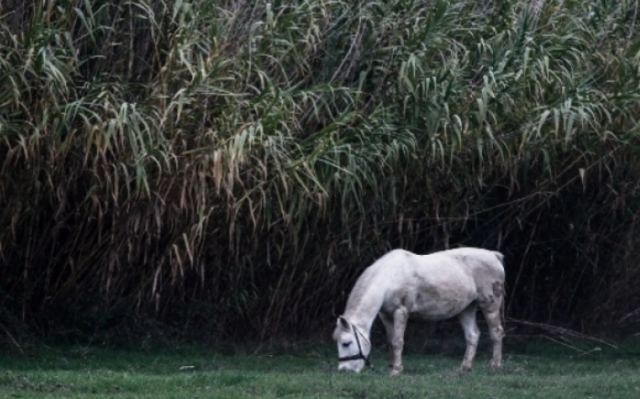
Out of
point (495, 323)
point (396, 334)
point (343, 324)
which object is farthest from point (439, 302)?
point (343, 324)

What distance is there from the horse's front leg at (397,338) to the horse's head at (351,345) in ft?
0.78

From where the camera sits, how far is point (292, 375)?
10.9m

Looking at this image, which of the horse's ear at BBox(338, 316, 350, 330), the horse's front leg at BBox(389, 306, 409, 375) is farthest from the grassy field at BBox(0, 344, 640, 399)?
the horse's ear at BBox(338, 316, 350, 330)

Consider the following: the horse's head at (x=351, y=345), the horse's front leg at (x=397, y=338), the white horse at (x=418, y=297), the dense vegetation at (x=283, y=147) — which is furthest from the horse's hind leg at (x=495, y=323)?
the horse's head at (x=351, y=345)

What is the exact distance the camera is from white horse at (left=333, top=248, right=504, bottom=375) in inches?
438

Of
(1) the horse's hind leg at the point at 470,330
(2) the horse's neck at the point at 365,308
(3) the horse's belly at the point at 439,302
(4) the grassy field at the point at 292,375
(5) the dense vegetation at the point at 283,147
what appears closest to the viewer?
(4) the grassy field at the point at 292,375

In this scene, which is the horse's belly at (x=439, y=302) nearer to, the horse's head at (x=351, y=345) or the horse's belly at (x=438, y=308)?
the horse's belly at (x=438, y=308)

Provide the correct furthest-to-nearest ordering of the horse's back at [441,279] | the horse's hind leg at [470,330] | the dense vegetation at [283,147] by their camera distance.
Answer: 1. the horse's hind leg at [470,330]
2. the horse's back at [441,279]
3. the dense vegetation at [283,147]

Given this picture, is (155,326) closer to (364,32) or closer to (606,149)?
(364,32)

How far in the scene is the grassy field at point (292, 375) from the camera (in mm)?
9742

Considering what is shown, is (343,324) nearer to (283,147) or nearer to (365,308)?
(365,308)

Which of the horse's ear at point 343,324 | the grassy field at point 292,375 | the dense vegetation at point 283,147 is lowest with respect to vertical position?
the grassy field at point 292,375

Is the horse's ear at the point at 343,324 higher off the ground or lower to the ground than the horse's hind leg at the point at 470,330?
higher

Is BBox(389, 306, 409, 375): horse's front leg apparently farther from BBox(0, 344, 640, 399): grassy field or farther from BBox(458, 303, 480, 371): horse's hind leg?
BBox(458, 303, 480, 371): horse's hind leg
